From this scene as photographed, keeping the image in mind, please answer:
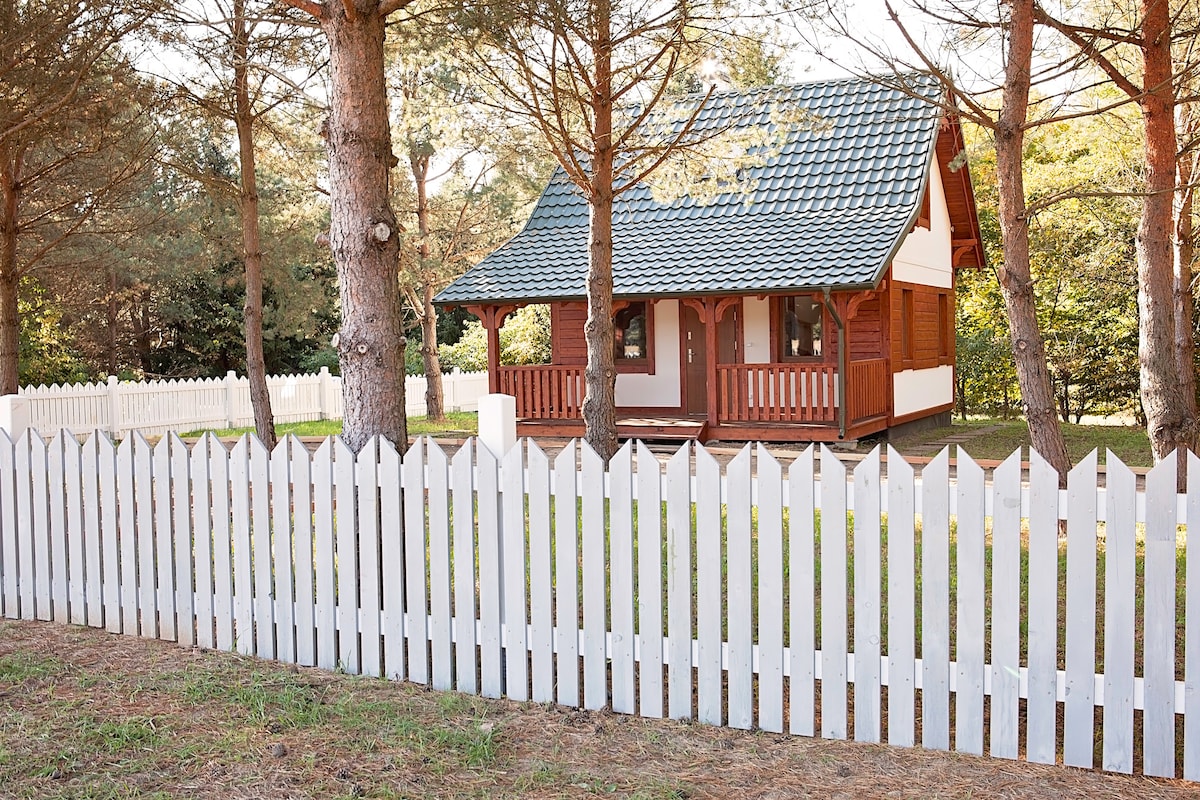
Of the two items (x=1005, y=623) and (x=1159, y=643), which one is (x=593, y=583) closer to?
(x=1005, y=623)

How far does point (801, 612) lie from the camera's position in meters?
4.79

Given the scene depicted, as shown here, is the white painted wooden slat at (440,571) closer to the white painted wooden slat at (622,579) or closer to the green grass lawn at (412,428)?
the white painted wooden slat at (622,579)

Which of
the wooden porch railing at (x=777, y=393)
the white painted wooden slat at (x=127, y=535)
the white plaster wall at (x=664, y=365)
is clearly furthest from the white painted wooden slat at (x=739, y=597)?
the white plaster wall at (x=664, y=365)

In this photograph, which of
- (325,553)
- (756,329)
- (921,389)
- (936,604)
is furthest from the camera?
(921,389)

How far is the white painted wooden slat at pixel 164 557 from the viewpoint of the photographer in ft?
20.9

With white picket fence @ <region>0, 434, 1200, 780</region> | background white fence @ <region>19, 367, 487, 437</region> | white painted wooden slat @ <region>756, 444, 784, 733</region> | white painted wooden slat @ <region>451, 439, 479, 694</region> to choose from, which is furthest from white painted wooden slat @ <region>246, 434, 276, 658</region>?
background white fence @ <region>19, 367, 487, 437</region>

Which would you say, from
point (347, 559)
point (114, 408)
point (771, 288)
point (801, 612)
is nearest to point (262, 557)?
point (347, 559)

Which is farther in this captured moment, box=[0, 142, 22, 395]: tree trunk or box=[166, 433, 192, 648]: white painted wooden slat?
box=[0, 142, 22, 395]: tree trunk

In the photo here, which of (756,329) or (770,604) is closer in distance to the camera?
(770,604)

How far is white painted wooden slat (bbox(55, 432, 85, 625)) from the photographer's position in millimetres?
6723

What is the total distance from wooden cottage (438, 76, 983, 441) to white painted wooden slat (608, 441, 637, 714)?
38.1ft

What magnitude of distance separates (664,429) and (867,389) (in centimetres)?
320

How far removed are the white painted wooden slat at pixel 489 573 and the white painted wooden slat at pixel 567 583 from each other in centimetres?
31

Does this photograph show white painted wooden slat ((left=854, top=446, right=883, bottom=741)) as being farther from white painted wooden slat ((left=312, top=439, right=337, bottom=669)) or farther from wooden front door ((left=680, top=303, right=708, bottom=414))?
wooden front door ((left=680, top=303, right=708, bottom=414))
